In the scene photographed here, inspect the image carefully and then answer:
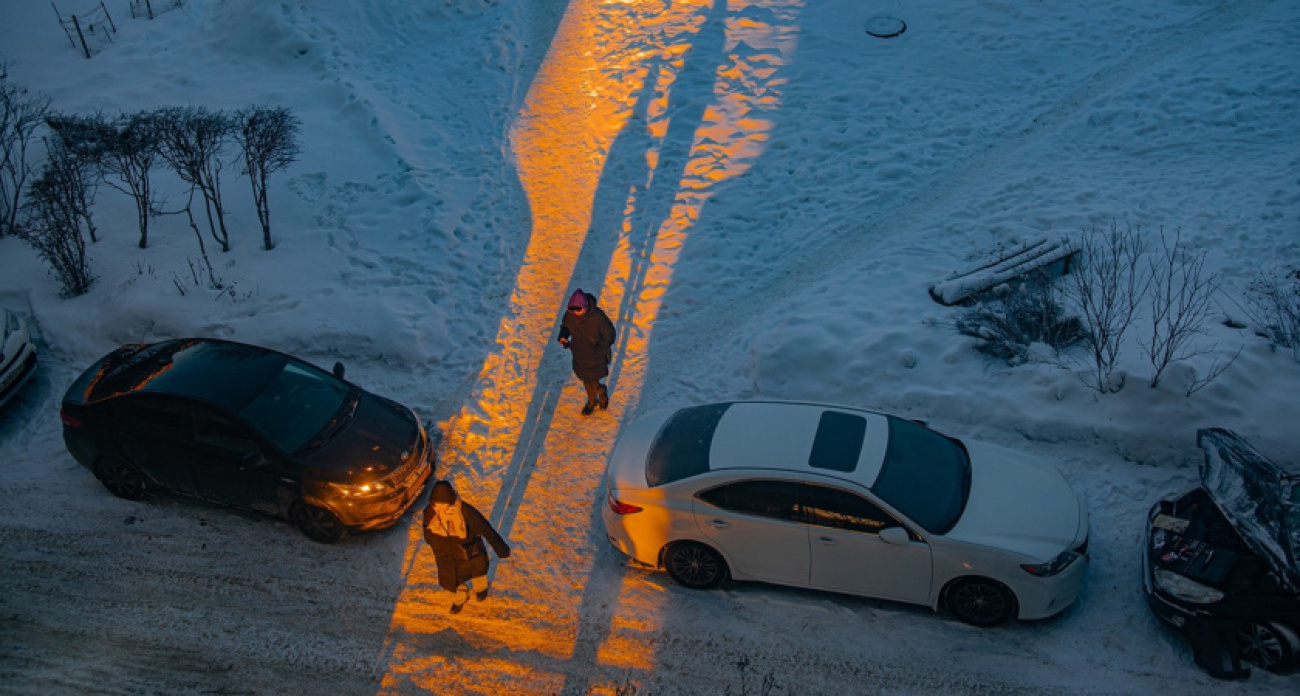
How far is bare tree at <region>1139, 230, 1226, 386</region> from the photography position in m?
9.58

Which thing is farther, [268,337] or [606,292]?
[606,292]

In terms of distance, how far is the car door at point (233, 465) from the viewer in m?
8.82

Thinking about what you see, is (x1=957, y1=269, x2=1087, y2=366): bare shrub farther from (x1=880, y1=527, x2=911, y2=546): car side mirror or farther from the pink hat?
the pink hat

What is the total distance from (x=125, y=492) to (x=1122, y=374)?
1063cm

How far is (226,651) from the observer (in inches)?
311

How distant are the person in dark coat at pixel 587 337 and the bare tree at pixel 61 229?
23.6 feet

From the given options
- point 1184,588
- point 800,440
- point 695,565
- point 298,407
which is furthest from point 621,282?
point 1184,588

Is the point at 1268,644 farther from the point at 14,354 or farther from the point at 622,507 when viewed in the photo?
the point at 14,354

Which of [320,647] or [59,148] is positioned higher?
[59,148]

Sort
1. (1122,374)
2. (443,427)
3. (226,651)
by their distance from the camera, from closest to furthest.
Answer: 1. (226,651)
2. (1122,374)
3. (443,427)

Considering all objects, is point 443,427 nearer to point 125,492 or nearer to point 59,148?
point 125,492

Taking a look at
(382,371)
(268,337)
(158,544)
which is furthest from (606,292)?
(158,544)

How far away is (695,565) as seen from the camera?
826 cm

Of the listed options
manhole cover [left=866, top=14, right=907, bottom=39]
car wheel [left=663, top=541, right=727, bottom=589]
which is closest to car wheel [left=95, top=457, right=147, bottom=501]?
car wheel [left=663, top=541, right=727, bottom=589]
